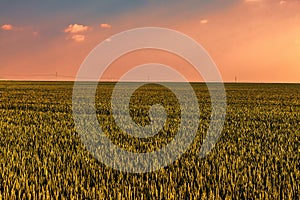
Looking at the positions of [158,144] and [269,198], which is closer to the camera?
[269,198]

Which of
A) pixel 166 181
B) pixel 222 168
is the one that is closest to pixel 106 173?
pixel 166 181

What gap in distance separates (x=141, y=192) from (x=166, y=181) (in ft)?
2.30

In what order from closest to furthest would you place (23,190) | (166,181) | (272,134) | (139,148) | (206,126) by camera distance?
(23,190) < (166,181) < (139,148) < (272,134) < (206,126)

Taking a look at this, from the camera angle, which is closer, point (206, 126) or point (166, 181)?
point (166, 181)

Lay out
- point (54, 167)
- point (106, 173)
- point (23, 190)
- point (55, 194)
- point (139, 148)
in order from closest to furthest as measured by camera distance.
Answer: point (55, 194), point (23, 190), point (106, 173), point (54, 167), point (139, 148)

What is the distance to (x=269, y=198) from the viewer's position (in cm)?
541

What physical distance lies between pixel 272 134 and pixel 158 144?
398cm

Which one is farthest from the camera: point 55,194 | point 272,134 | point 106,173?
point 272,134

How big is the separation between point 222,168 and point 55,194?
3108mm

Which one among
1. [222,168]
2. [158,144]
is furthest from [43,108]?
[222,168]

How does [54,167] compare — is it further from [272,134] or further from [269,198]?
[272,134]

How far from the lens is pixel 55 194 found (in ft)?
17.5

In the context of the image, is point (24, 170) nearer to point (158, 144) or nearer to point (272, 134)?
point (158, 144)

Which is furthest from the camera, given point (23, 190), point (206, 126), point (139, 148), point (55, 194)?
point (206, 126)
